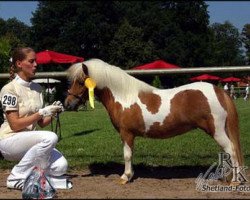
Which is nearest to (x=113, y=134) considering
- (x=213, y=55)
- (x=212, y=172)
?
(x=212, y=172)

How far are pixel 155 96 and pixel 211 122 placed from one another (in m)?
0.81

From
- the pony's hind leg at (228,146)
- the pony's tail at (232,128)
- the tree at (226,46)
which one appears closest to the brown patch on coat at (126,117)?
the pony's hind leg at (228,146)

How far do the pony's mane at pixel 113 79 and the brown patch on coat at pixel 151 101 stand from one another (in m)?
0.07

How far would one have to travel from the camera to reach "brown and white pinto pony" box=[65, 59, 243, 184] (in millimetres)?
5902

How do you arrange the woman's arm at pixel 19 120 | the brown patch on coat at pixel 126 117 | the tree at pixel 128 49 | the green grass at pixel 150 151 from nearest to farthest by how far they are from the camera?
the woman's arm at pixel 19 120 < the brown patch on coat at pixel 126 117 < the green grass at pixel 150 151 < the tree at pixel 128 49

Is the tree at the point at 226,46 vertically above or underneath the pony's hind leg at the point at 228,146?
above

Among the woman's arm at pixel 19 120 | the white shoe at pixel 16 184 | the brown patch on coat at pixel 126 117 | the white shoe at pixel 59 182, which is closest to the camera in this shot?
the woman's arm at pixel 19 120

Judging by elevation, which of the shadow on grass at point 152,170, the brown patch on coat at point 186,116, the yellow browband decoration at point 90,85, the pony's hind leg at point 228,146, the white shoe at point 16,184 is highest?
the yellow browband decoration at point 90,85

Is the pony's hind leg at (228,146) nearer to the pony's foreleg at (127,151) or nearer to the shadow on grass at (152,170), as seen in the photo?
the shadow on grass at (152,170)

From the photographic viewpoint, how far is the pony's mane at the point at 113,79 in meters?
6.23

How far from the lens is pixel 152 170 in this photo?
7301 mm

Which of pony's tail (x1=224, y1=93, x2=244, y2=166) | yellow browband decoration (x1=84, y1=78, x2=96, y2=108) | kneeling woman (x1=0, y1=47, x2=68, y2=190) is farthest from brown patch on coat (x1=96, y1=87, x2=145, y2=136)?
pony's tail (x1=224, y1=93, x2=244, y2=166)

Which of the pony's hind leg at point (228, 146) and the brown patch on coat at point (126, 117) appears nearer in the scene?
the pony's hind leg at point (228, 146)

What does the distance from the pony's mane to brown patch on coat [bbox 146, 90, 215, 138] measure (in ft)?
1.52
